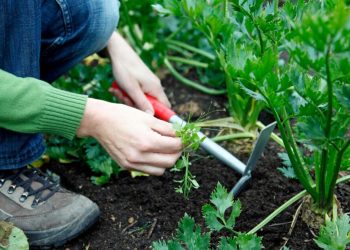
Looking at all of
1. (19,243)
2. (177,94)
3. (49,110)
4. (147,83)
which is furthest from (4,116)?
(177,94)

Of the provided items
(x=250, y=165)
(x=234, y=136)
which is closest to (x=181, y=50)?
(x=234, y=136)

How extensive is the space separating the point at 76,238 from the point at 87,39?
1.81 feet

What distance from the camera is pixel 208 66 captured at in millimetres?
2164

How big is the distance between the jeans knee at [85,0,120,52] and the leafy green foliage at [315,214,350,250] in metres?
0.82

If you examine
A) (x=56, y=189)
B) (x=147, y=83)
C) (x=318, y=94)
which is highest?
(x=318, y=94)

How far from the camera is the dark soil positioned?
4.89 feet

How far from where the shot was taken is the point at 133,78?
165 centimetres

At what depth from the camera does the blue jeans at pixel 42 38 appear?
1440 mm

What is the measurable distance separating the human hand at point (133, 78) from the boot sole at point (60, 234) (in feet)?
1.12

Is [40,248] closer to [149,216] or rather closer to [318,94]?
[149,216]

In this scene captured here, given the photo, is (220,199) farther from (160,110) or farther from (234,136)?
(234,136)

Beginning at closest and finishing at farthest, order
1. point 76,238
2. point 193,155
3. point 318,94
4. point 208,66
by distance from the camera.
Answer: point 318,94 → point 76,238 → point 193,155 → point 208,66

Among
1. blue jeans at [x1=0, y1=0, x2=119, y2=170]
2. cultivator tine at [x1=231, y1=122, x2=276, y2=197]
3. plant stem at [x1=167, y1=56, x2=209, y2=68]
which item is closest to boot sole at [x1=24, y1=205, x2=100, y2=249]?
blue jeans at [x1=0, y1=0, x2=119, y2=170]

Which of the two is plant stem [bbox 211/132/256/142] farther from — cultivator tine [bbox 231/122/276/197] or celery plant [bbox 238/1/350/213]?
celery plant [bbox 238/1/350/213]
